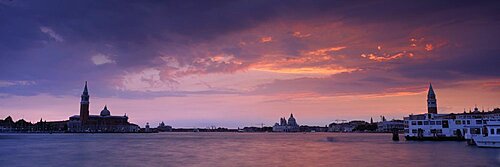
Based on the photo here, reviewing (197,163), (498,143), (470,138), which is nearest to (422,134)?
(470,138)

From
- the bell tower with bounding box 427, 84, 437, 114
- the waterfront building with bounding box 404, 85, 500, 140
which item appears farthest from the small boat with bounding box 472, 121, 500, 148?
the bell tower with bounding box 427, 84, 437, 114

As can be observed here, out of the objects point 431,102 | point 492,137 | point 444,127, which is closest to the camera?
point 492,137

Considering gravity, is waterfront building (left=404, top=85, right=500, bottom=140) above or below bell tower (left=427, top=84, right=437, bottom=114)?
below

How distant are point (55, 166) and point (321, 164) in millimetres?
26773

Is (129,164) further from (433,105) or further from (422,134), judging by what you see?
(433,105)

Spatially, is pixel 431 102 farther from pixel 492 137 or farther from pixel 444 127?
pixel 492 137

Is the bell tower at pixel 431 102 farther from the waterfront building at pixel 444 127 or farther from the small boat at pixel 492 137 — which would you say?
the small boat at pixel 492 137

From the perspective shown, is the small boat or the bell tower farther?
the bell tower

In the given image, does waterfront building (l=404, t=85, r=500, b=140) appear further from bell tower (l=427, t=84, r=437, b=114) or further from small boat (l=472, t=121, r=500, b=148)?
bell tower (l=427, t=84, r=437, b=114)

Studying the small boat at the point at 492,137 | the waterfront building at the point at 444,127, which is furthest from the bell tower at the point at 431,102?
the small boat at the point at 492,137

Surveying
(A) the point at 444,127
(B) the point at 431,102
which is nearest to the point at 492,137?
(A) the point at 444,127

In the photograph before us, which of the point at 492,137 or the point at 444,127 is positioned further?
the point at 444,127

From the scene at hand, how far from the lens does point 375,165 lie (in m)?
45.0

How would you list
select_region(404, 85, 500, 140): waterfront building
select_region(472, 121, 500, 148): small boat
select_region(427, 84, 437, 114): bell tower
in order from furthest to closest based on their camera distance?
1. select_region(427, 84, 437, 114): bell tower
2. select_region(404, 85, 500, 140): waterfront building
3. select_region(472, 121, 500, 148): small boat
